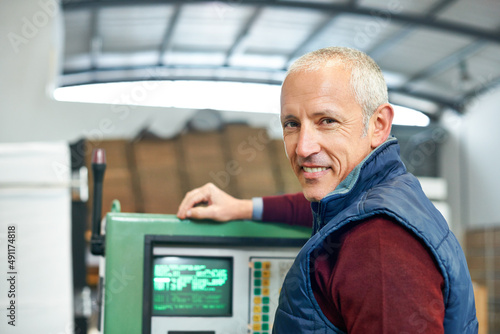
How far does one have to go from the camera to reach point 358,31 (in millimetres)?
5578

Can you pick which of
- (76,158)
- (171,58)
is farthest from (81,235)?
(171,58)

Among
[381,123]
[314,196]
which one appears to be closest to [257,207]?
[314,196]

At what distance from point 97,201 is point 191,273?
33 cm

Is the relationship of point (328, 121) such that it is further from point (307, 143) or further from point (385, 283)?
point (385, 283)

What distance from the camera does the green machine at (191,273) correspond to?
49.3 inches

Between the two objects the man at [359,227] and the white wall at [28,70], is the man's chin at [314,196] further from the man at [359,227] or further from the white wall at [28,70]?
the white wall at [28,70]

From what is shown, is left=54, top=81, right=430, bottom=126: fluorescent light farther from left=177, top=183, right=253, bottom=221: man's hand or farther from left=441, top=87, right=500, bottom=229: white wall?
left=441, top=87, right=500, bottom=229: white wall

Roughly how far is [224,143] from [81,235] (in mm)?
1433

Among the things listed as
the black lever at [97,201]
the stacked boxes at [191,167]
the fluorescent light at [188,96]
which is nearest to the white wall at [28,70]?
the stacked boxes at [191,167]

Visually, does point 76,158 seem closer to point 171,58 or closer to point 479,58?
point 171,58

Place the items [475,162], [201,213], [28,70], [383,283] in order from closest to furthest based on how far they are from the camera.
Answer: [383,283]
[201,213]
[28,70]
[475,162]

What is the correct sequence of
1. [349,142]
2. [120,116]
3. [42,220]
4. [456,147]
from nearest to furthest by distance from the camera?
1. [349,142]
2. [42,220]
3. [120,116]
4. [456,147]

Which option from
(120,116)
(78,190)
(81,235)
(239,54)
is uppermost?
(239,54)

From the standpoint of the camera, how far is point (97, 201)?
56.7 inches
